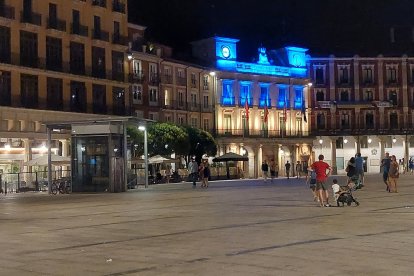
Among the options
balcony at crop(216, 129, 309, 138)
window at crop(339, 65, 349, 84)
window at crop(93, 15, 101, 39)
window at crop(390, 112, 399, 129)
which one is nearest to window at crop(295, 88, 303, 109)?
balcony at crop(216, 129, 309, 138)

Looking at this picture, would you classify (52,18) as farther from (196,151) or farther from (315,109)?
(315,109)

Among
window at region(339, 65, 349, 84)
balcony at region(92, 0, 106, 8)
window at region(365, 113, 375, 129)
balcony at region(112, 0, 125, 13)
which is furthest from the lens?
window at region(339, 65, 349, 84)

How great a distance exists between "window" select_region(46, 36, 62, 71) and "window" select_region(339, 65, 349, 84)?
48671mm

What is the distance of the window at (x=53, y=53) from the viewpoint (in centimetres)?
5789

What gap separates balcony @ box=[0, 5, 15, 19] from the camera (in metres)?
53.8

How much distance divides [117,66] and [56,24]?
8924 mm

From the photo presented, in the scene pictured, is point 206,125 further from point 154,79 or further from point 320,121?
point 320,121

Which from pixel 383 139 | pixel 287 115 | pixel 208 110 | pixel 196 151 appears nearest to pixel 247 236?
pixel 196 151

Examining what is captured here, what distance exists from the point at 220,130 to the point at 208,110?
122 inches

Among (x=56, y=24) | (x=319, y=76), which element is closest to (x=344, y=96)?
(x=319, y=76)

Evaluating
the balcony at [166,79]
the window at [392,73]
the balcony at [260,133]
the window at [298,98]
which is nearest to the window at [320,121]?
the balcony at [260,133]

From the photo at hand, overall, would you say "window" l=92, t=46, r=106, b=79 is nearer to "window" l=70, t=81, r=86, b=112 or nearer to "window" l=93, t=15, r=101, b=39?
"window" l=93, t=15, r=101, b=39

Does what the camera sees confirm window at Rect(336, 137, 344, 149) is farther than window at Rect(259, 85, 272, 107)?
Yes

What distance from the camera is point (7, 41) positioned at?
177 ft
